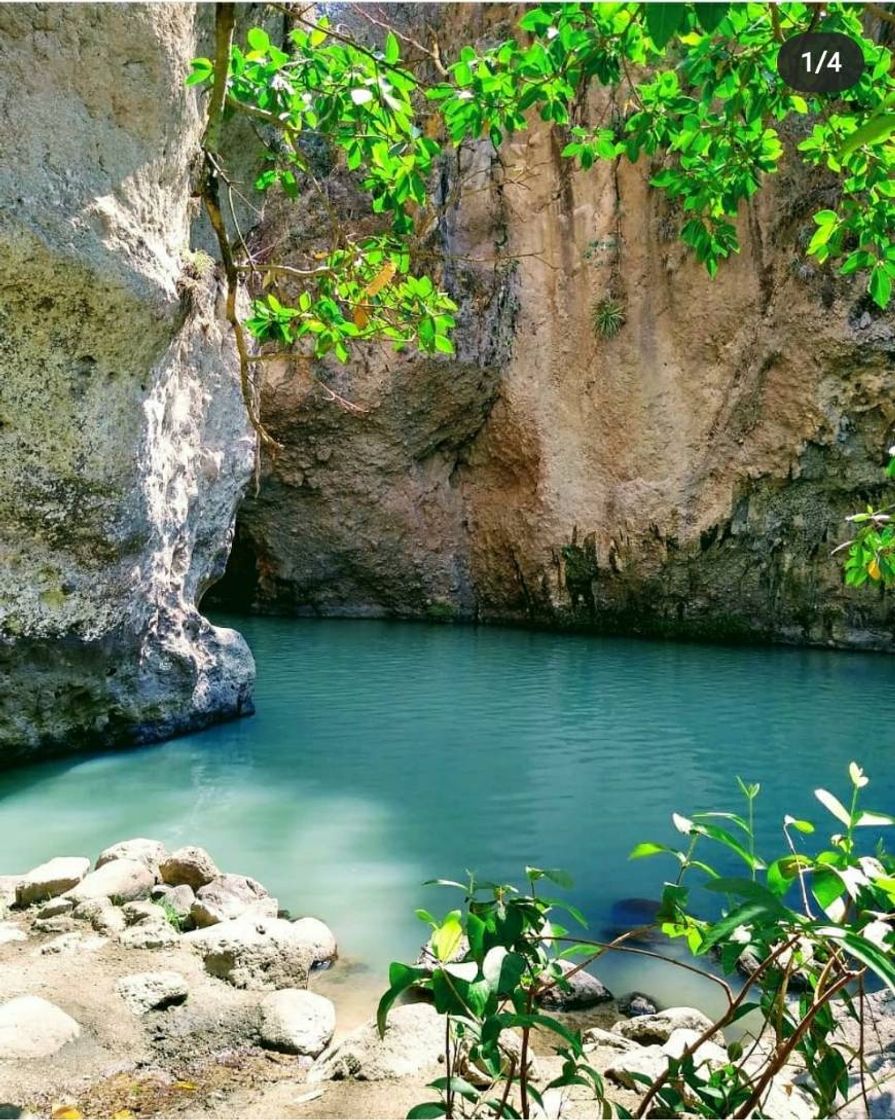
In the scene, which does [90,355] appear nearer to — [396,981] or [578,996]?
[578,996]

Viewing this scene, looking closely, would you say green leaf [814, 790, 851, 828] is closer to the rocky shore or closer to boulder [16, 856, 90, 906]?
the rocky shore

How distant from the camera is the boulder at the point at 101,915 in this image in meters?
3.42

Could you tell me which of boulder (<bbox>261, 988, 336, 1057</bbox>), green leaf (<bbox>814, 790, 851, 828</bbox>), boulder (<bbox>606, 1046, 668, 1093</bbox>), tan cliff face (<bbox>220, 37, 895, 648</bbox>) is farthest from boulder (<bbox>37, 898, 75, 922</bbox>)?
tan cliff face (<bbox>220, 37, 895, 648</bbox>)

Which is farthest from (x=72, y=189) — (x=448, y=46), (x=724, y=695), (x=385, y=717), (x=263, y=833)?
(x=448, y=46)

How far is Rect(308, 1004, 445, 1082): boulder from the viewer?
238 centimetres

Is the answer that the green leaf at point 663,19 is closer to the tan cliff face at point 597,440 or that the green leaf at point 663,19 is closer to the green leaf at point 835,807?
the green leaf at point 835,807

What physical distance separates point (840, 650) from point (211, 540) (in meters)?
8.50

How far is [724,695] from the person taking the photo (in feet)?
28.8

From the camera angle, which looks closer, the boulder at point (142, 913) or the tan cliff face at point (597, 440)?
the boulder at point (142, 913)

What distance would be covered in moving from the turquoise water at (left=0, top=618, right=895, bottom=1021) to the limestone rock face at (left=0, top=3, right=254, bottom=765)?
2.11 feet

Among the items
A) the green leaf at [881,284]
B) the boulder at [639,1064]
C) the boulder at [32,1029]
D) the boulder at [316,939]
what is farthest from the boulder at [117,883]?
the green leaf at [881,284]

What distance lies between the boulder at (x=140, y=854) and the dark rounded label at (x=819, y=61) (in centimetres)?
368

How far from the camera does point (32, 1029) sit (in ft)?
8.39

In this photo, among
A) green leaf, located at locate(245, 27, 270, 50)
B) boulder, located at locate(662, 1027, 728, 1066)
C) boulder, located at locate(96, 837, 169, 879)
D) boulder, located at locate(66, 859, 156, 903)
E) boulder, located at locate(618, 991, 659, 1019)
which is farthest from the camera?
boulder, located at locate(96, 837, 169, 879)
